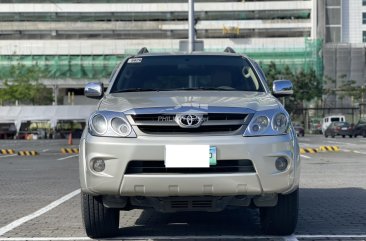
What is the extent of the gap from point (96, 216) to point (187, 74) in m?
2.01

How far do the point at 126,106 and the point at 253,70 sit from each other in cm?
206

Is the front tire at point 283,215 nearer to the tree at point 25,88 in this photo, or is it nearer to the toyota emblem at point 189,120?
the toyota emblem at point 189,120

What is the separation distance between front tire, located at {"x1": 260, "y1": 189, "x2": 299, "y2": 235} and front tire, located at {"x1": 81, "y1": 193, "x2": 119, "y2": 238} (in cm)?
147

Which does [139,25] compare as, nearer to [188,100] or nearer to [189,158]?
[188,100]

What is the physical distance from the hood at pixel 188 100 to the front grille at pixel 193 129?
13 cm

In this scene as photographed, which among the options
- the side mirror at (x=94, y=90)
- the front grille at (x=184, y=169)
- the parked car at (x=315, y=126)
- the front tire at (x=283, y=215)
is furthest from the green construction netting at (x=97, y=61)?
the front grille at (x=184, y=169)

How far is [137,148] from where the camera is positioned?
5824 millimetres

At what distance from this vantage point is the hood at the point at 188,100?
6.16 m

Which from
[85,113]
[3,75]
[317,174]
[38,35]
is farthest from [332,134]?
[38,35]

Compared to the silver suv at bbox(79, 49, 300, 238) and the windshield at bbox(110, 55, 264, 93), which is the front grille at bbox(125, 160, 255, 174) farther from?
the windshield at bbox(110, 55, 264, 93)

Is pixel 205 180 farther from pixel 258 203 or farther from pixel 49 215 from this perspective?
pixel 49 215

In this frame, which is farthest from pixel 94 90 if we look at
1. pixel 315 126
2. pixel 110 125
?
pixel 315 126

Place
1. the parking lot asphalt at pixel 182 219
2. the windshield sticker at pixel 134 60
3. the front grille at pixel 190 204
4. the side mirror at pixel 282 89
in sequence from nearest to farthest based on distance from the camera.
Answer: the front grille at pixel 190 204 < the parking lot asphalt at pixel 182 219 < the side mirror at pixel 282 89 < the windshield sticker at pixel 134 60

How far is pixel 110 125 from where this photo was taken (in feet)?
19.9
